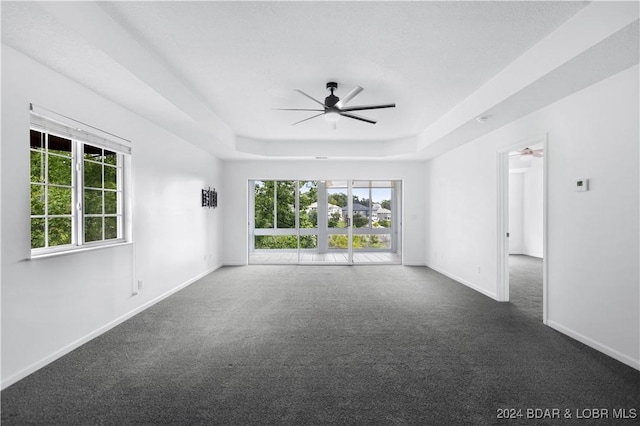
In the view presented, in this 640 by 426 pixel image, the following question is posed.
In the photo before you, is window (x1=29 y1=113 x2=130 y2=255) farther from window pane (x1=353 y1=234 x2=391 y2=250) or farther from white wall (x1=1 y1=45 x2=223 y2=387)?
window pane (x1=353 y1=234 x2=391 y2=250)

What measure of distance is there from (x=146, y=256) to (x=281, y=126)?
9.59 feet

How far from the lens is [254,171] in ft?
24.6

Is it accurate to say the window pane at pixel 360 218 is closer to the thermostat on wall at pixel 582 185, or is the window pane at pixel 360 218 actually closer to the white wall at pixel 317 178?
the white wall at pixel 317 178

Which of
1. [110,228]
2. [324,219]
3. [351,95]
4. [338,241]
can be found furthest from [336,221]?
[110,228]

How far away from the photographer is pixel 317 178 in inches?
297

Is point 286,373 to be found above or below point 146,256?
below

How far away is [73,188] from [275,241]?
18.3ft

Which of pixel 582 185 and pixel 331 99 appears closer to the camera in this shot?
pixel 582 185

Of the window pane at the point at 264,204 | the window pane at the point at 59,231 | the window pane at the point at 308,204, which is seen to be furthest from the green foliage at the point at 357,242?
the window pane at the point at 59,231

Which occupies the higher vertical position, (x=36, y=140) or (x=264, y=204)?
(x=36, y=140)

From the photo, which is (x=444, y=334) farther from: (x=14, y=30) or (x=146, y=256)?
(x=14, y=30)

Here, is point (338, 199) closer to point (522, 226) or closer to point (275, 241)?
point (275, 241)

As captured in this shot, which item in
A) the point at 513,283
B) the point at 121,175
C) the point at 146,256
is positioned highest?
the point at 121,175

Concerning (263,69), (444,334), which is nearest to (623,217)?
(444,334)
